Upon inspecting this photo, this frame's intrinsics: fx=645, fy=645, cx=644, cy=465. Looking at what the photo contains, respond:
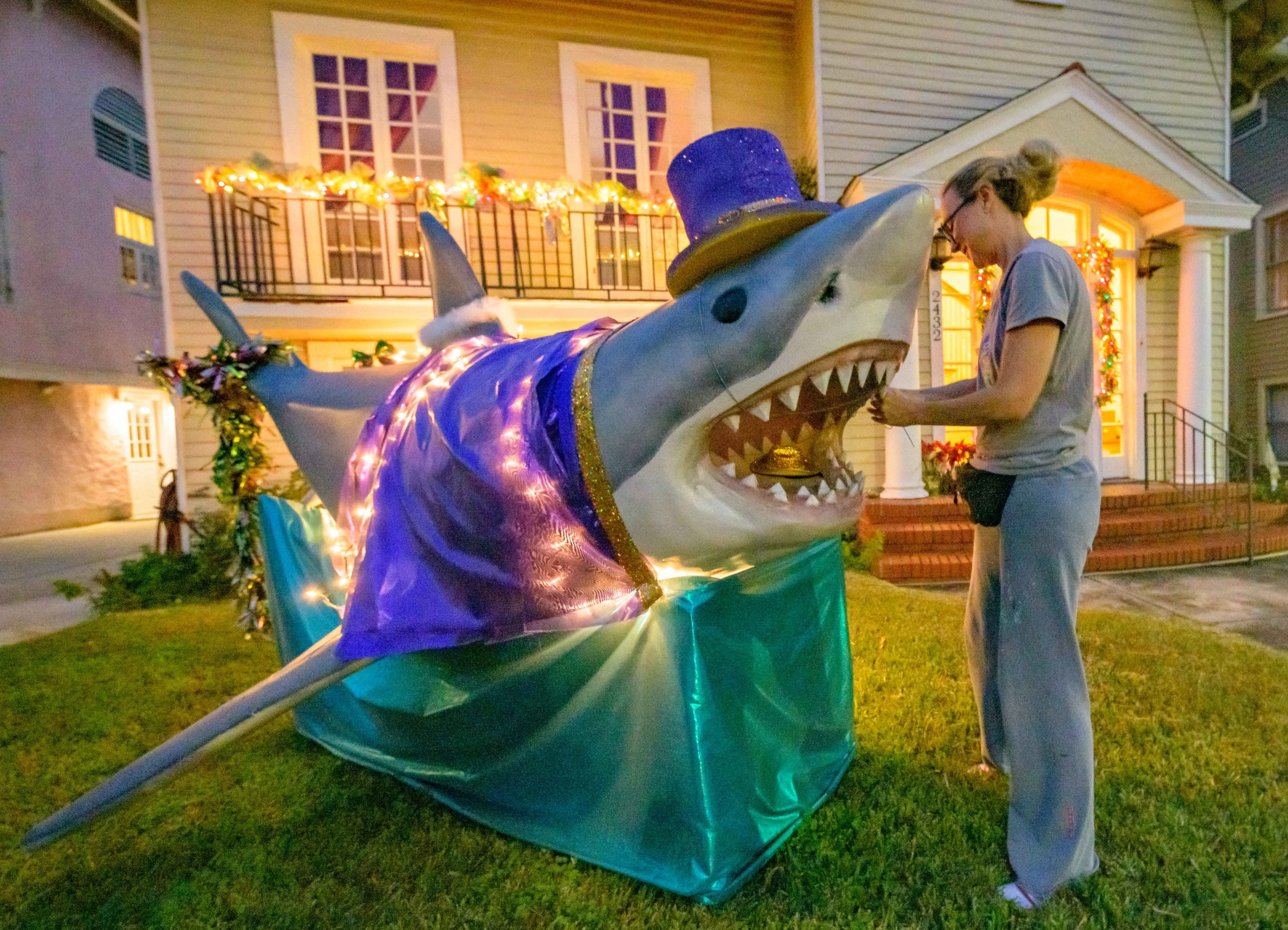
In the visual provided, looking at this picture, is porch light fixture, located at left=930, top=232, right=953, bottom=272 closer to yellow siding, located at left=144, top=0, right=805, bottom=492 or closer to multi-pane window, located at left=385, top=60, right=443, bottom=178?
yellow siding, located at left=144, top=0, right=805, bottom=492

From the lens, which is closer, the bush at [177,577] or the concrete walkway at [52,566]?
the concrete walkway at [52,566]

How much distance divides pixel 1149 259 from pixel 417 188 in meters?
8.50

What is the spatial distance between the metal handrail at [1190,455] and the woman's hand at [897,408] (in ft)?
23.0

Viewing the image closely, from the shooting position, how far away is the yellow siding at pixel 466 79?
6.57 metres

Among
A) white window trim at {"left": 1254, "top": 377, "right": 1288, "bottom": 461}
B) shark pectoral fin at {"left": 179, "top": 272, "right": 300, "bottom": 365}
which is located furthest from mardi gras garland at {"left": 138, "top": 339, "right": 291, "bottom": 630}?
white window trim at {"left": 1254, "top": 377, "right": 1288, "bottom": 461}

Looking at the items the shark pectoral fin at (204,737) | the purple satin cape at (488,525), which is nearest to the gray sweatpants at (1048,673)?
the purple satin cape at (488,525)

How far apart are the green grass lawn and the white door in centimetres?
1263

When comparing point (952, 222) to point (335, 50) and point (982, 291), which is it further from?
point (335, 50)

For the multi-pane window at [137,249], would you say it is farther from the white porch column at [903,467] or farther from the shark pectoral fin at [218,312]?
the white porch column at [903,467]

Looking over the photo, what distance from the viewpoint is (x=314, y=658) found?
1657 millimetres

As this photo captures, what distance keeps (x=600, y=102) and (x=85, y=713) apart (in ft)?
25.2

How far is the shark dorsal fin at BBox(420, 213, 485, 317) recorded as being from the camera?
2510mm

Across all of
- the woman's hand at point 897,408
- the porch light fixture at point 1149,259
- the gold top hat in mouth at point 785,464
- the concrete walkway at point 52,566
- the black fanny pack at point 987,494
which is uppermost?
the porch light fixture at point 1149,259

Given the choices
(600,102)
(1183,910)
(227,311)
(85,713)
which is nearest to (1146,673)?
(1183,910)
